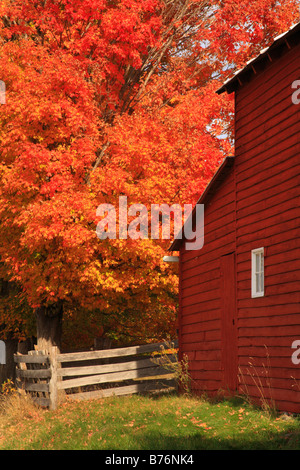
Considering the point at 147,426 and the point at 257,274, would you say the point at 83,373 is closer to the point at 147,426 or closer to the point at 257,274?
the point at 147,426

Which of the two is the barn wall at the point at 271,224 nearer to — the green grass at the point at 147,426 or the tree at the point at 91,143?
the green grass at the point at 147,426

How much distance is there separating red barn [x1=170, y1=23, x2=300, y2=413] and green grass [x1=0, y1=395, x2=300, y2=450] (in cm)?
85

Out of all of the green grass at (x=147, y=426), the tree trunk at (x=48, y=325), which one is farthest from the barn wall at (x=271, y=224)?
the tree trunk at (x=48, y=325)

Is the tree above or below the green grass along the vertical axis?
above

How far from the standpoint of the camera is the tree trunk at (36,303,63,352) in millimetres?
18875

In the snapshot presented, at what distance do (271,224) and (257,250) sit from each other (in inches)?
31.4

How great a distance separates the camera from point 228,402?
12820 mm

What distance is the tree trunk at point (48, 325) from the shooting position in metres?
18.9

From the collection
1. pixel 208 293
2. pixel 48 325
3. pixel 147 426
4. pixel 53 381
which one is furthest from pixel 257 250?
pixel 48 325

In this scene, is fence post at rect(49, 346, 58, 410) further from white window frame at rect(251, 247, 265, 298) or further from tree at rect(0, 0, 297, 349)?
white window frame at rect(251, 247, 265, 298)

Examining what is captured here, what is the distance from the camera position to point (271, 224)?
12.2 m
